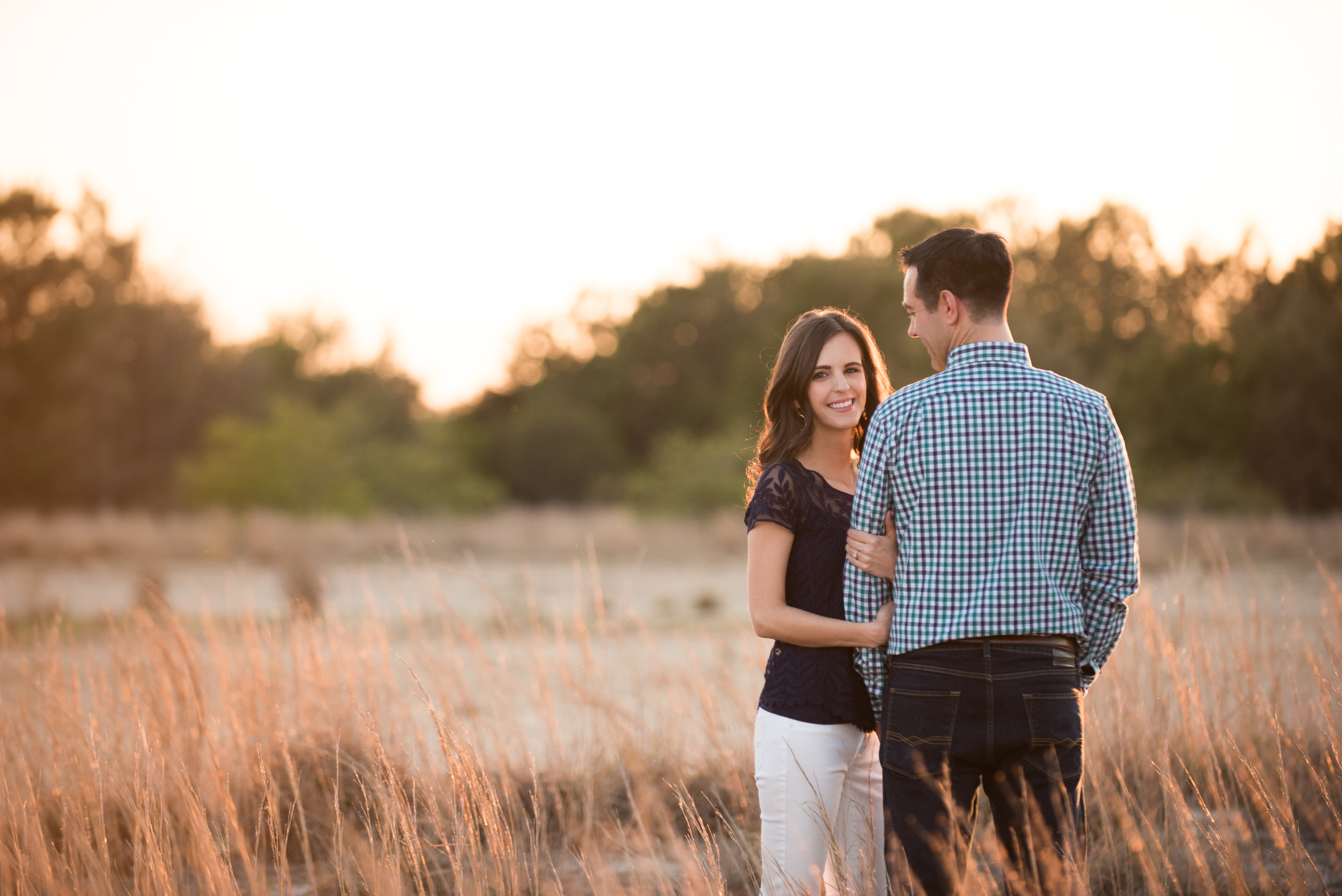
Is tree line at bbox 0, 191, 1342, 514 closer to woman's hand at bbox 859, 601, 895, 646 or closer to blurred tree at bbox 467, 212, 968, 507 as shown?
blurred tree at bbox 467, 212, 968, 507

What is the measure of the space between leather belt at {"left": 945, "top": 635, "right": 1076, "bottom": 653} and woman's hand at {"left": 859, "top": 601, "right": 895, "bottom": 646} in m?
0.20

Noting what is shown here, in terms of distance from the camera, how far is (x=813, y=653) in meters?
2.48

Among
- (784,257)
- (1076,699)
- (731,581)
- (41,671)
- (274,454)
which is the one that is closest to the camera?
(1076,699)

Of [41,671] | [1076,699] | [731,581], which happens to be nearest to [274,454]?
[731,581]

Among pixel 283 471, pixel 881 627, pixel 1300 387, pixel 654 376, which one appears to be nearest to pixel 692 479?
pixel 283 471

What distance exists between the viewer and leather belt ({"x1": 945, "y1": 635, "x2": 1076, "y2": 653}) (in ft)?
6.86

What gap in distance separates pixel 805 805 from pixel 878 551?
2.29ft

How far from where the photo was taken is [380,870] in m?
2.64

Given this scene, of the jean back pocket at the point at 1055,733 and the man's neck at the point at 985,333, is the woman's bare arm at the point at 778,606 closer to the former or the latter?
the jean back pocket at the point at 1055,733

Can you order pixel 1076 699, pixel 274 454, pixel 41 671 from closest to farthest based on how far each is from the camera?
pixel 1076 699
pixel 41 671
pixel 274 454

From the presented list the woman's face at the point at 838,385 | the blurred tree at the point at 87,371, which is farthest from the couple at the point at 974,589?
the blurred tree at the point at 87,371

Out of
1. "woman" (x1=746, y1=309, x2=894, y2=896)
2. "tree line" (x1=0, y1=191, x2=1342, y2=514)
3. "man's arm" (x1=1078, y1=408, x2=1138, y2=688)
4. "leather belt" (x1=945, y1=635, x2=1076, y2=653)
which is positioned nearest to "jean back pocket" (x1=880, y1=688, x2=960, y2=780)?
"leather belt" (x1=945, y1=635, x2=1076, y2=653)

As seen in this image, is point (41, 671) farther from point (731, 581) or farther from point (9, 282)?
point (9, 282)

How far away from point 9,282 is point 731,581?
21466 millimetres
